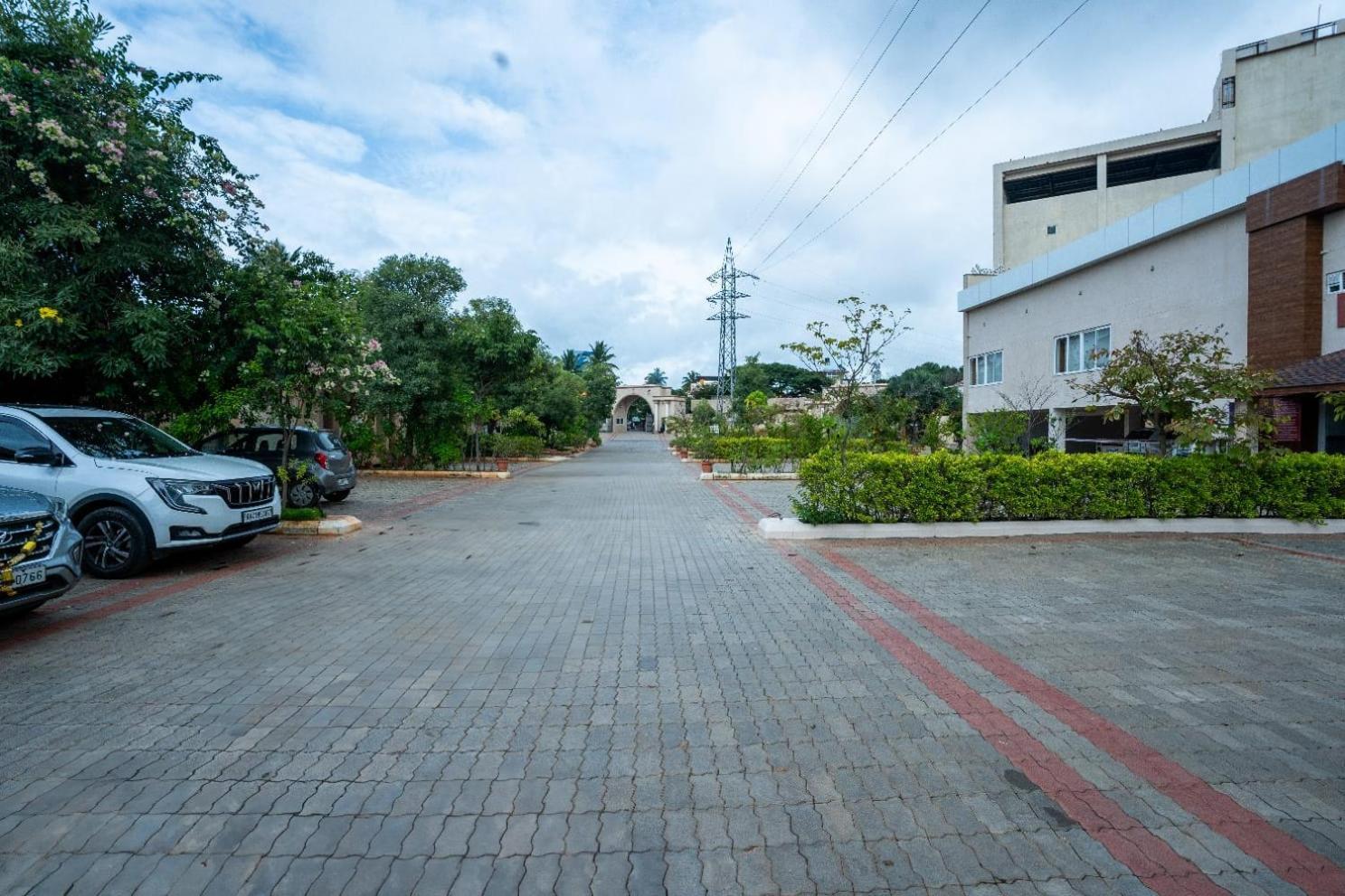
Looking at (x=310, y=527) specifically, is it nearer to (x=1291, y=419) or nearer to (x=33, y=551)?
(x=33, y=551)

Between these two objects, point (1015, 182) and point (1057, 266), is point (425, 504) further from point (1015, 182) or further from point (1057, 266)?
point (1015, 182)

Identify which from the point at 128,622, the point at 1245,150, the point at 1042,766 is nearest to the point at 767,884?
the point at 1042,766

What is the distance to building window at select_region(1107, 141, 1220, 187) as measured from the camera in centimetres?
3288

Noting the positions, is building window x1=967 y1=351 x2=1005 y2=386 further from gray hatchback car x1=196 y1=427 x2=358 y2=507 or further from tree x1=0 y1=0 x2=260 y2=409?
tree x1=0 y1=0 x2=260 y2=409

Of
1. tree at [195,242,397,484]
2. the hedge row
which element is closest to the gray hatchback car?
tree at [195,242,397,484]

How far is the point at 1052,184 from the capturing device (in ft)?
119

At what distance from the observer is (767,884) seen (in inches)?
100

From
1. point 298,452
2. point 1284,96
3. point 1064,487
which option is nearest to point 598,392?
point 298,452

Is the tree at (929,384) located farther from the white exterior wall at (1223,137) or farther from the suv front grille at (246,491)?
the suv front grille at (246,491)

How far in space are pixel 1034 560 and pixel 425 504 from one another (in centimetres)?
1138

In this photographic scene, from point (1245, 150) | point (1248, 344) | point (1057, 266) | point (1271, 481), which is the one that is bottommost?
point (1271, 481)

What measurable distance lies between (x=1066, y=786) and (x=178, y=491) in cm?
834

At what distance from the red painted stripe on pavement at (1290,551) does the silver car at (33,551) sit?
12.9m

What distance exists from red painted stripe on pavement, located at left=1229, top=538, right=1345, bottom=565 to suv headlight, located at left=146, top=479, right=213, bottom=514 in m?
13.0
